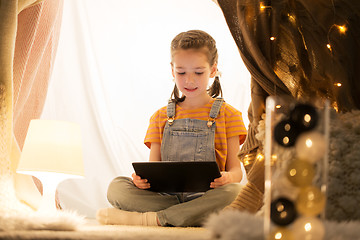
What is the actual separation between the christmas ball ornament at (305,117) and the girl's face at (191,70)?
3.93ft

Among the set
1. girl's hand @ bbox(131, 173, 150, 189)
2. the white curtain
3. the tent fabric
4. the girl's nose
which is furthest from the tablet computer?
the white curtain

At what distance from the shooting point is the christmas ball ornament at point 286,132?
0.87 meters

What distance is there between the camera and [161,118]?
7.38ft

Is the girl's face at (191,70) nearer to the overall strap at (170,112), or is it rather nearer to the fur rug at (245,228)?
the overall strap at (170,112)

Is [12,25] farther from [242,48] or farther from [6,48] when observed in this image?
[242,48]

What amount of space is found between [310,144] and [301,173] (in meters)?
0.06

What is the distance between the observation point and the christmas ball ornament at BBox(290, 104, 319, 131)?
87 cm

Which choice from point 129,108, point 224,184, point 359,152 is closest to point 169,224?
point 224,184

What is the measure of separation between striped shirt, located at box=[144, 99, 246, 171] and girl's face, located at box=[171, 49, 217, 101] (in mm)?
116

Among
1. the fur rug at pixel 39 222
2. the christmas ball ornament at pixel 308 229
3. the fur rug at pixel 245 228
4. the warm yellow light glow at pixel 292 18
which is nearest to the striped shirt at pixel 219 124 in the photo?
the warm yellow light glow at pixel 292 18

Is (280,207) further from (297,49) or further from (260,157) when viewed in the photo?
(297,49)

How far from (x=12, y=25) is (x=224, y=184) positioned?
983mm

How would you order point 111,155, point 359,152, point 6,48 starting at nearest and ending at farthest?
point 359,152 < point 6,48 < point 111,155

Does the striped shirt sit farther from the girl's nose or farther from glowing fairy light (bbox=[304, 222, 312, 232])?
glowing fairy light (bbox=[304, 222, 312, 232])
